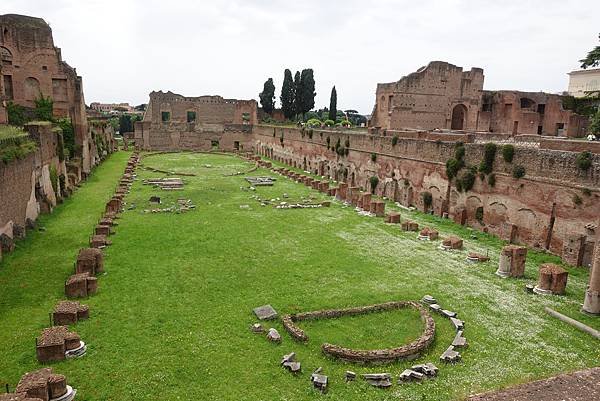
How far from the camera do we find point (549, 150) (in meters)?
13.3

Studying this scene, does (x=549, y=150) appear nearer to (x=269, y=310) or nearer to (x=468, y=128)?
(x=269, y=310)

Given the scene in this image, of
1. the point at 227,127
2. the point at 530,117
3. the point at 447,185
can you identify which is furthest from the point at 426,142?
the point at 227,127

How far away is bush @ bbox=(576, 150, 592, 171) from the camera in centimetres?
1203

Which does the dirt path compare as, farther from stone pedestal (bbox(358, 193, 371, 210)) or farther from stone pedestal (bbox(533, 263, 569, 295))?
stone pedestal (bbox(358, 193, 371, 210))

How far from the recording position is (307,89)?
51469 mm

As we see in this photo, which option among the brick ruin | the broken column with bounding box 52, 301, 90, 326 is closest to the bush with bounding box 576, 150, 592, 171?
Result: the broken column with bounding box 52, 301, 90, 326

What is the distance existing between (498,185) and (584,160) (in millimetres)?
3125

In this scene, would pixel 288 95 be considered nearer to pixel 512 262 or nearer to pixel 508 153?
pixel 508 153

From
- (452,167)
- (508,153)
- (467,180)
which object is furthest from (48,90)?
(508,153)

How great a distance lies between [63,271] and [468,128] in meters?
30.7

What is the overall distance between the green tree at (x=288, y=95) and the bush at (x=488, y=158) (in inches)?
1526

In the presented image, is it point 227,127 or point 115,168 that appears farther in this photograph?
point 227,127

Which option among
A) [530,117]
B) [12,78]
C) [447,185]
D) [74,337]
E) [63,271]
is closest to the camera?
[74,337]

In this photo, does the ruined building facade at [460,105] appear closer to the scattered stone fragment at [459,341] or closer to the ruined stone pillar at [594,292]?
the ruined stone pillar at [594,292]
